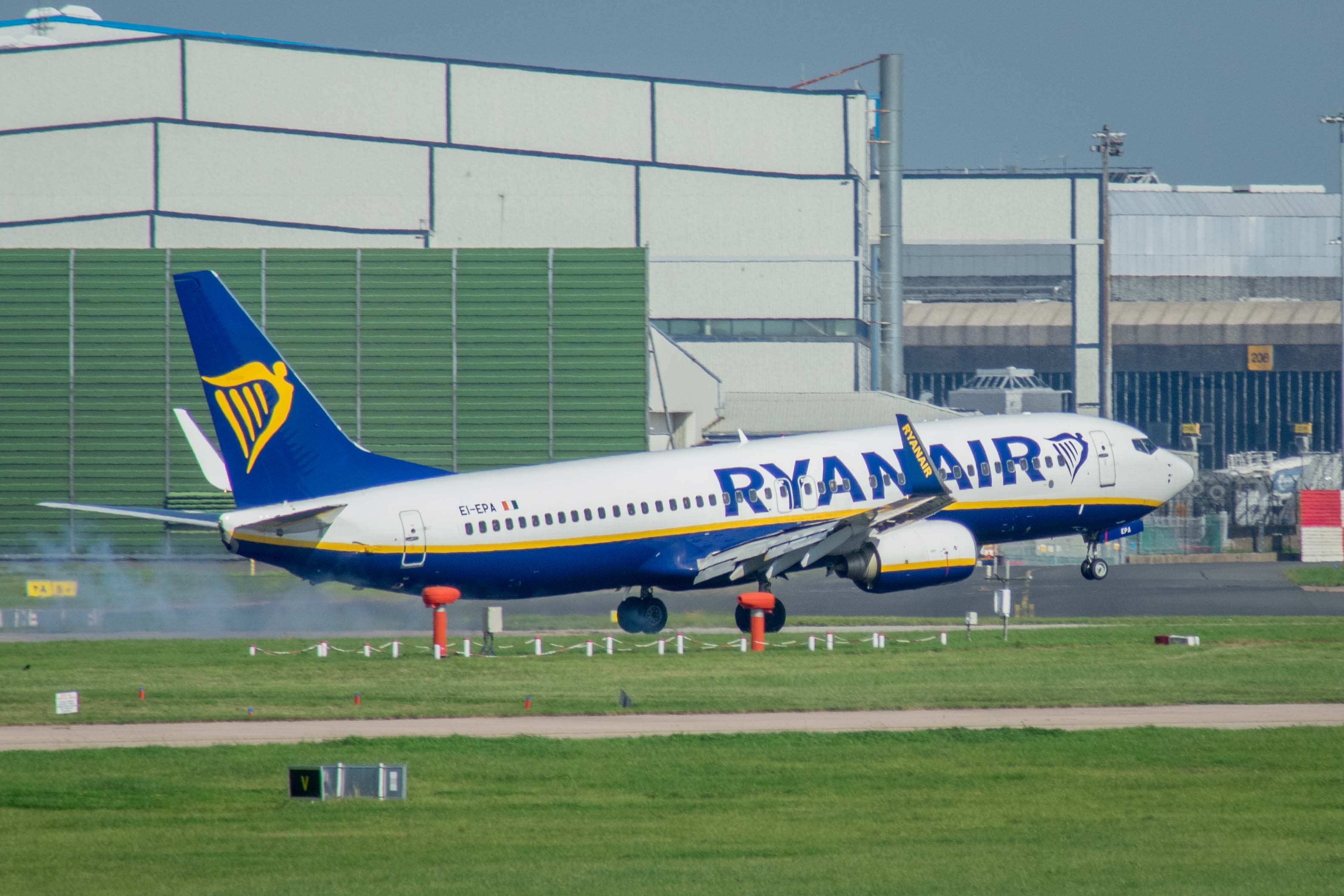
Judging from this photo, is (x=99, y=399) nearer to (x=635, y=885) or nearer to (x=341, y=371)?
(x=341, y=371)

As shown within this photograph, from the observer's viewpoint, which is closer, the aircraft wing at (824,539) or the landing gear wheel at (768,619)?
the aircraft wing at (824,539)

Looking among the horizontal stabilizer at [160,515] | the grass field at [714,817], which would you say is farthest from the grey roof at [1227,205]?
the grass field at [714,817]

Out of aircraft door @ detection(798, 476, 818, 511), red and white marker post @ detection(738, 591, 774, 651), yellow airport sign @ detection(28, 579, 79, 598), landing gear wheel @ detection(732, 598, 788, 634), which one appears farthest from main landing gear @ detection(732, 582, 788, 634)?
yellow airport sign @ detection(28, 579, 79, 598)

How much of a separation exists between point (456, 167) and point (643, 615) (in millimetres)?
68836

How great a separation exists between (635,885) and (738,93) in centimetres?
9782

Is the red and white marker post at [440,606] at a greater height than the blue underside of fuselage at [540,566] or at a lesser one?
lesser

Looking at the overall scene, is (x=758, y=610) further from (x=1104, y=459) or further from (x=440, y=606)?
(x=1104, y=459)

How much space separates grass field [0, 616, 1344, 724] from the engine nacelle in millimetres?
1555

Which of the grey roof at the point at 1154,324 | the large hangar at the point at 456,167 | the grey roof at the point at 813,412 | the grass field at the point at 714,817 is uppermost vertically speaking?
the large hangar at the point at 456,167

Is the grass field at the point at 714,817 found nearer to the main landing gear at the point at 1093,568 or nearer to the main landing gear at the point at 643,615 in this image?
the main landing gear at the point at 643,615

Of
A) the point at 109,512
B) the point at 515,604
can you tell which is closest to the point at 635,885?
the point at 109,512

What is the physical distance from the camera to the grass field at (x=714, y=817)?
17.0 meters

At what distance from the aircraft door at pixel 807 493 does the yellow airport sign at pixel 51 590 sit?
25.2m

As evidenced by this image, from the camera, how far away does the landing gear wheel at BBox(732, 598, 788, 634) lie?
139 ft
